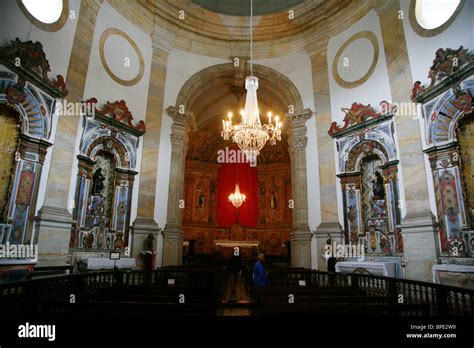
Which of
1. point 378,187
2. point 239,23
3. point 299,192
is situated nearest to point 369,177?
point 378,187

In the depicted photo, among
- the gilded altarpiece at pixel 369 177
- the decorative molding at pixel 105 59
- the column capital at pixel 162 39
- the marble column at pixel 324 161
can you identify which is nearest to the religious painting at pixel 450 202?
the gilded altarpiece at pixel 369 177

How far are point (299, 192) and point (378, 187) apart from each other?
2725 mm

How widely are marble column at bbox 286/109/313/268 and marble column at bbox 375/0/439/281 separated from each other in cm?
319

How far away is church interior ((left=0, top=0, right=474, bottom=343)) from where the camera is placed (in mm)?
6207

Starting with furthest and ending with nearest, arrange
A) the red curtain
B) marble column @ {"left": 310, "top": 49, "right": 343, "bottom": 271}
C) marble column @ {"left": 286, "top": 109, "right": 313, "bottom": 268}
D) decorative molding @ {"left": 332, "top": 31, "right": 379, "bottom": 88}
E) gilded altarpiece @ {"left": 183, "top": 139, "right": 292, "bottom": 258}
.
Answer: the red curtain, gilded altarpiece @ {"left": 183, "top": 139, "right": 292, "bottom": 258}, marble column @ {"left": 286, "top": 109, "right": 313, "bottom": 268}, marble column @ {"left": 310, "top": 49, "right": 343, "bottom": 271}, decorative molding @ {"left": 332, "top": 31, "right": 379, "bottom": 88}

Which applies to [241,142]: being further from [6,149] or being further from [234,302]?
[6,149]

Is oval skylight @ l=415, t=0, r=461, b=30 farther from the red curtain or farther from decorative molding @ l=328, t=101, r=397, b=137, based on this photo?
the red curtain

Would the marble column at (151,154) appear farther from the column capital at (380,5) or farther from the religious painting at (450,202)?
the religious painting at (450,202)

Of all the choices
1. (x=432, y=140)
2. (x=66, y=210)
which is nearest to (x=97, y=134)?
(x=66, y=210)

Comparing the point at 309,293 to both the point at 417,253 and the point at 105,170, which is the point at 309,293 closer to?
the point at 417,253

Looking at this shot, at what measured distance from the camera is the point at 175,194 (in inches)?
414

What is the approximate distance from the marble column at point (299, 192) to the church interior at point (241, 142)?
0.17 feet

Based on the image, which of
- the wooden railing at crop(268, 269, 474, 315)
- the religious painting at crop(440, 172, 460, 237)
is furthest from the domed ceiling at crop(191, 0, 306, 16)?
the wooden railing at crop(268, 269, 474, 315)

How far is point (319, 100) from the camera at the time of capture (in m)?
10.8
